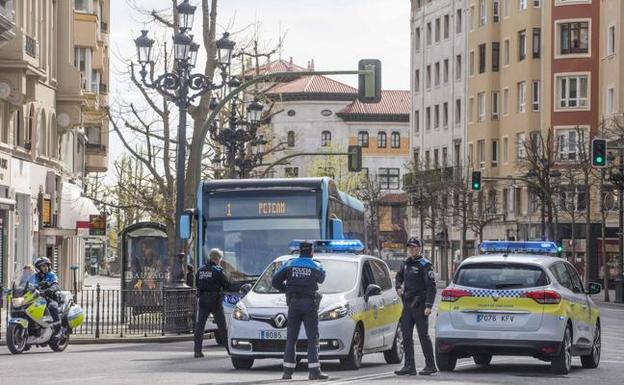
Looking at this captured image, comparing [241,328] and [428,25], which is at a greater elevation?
Answer: [428,25]

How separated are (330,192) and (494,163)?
75541mm

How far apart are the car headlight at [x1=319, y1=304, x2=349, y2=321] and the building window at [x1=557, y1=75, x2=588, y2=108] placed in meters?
73.4

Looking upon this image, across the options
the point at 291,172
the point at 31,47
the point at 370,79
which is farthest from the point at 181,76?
the point at 291,172

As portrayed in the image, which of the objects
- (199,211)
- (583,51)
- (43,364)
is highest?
(583,51)

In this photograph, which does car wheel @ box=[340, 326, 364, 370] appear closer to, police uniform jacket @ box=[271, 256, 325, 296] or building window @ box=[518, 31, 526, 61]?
police uniform jacket @ box=[271, 256, 325, 296]

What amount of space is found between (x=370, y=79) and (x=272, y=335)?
14.8 metres

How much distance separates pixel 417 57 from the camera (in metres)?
125

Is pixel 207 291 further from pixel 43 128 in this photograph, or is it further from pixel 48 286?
pixel 43 128

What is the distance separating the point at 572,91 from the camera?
315 feet

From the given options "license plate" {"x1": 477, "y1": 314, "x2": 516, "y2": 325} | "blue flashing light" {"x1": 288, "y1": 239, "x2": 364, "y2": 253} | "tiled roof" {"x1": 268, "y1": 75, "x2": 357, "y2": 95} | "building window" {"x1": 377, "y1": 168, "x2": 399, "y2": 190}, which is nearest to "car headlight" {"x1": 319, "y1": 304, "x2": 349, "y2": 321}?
"license plate" {"x1": 477, "y1": 314, "x2": 516, "y2": 325}

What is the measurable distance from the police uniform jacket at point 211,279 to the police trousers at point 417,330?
4960 millimetres

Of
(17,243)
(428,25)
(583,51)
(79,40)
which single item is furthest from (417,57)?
(17,243)

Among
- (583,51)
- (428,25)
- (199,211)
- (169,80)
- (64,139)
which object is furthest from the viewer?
(428,25)

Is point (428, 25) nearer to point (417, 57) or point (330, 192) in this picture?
point (417, 57)
